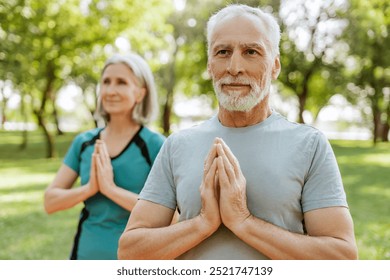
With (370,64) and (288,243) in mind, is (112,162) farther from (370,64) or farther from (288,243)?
(370,64)

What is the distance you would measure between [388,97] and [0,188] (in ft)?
51.9

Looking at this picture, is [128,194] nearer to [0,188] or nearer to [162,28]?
[0,188]

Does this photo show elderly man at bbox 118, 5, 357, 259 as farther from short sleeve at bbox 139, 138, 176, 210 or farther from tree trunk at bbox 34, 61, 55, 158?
tree trunk at bbox 34, 61, 55, 158

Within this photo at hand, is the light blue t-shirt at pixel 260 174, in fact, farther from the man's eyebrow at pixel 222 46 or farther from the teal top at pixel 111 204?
the teal top at pixel 111 204

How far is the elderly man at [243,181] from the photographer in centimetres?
122

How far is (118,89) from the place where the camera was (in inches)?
86.3

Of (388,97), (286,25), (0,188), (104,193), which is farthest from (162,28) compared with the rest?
(104,193)

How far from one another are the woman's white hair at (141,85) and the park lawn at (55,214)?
3227 mm

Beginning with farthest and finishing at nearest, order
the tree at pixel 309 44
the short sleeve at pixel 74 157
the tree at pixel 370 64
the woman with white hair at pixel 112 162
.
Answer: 1. the tree at pixel 370 64
2. the tree at pixel 309 44
3. the short sleeve at pixel 74 157
4. the woman with white hair at pixel 112 162

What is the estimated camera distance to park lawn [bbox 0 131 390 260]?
212 inches

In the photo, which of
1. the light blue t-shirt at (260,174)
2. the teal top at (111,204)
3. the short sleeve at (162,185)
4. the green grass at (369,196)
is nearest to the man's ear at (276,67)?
the light blue t-shirt at (260,174)

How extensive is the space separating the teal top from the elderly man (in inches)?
26.0

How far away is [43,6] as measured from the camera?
42.5ft

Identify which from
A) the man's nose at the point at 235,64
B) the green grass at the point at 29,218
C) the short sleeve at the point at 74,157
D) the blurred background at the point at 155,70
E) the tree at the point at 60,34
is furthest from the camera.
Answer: the tree at the point at 60,34
